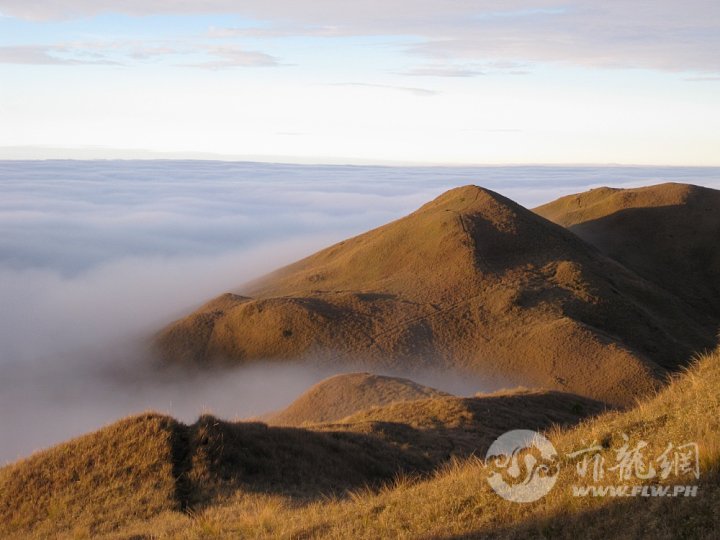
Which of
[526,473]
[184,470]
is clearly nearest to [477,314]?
[184,470]

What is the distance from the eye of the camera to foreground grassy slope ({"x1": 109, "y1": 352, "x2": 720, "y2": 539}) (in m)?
7.65

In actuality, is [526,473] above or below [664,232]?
below

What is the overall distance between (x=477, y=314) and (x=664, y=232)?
84.2 feet

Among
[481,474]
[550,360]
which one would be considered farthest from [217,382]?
[481,474]

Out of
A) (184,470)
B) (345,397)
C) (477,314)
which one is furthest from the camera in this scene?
(477,314)

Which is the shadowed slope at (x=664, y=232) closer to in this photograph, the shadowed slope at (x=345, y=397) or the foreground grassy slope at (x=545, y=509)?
the shadowed slope at (x=345, y=397)

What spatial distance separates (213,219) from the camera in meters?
200

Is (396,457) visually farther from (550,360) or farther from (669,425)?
(550,360)

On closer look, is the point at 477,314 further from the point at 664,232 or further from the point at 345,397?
the point at 664,232

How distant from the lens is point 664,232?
61031 millimetres

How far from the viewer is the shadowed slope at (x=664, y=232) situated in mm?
56594

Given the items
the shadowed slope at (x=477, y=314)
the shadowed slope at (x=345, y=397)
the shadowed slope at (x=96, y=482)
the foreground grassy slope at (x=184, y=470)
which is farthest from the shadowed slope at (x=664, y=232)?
the shadowed slope at (x=96, y=482)

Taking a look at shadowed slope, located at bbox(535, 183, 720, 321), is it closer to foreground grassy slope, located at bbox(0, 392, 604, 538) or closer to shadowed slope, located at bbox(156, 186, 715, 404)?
shadowed slope, located at bbox(156, 186, 715, 404)

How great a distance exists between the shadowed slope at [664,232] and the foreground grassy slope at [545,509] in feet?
153
